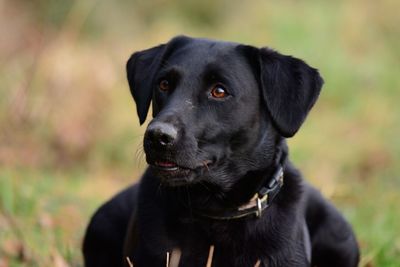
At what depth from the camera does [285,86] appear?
4551 mm

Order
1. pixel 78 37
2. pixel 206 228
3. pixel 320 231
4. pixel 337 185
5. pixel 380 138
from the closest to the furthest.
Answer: pixel 206 228 → pixel 320 231 → pixel 337 185 → pixel 380 138 → pixel 78 37

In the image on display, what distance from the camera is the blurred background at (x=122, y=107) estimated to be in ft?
21.9

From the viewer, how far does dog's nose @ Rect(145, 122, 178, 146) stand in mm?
4062

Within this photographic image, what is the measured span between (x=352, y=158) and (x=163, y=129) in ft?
20.0

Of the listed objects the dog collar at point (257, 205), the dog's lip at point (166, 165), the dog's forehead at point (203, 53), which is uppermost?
the dog's forehead at point (203, 53)

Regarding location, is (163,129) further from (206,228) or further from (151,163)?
(206,228)

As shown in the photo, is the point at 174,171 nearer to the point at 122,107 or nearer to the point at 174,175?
the point at 174,175

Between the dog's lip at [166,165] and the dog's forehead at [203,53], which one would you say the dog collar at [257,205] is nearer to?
the dog's lip at [166,165]

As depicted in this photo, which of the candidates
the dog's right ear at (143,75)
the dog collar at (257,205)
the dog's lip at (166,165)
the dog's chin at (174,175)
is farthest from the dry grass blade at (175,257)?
the dog's right ear at (143,75)

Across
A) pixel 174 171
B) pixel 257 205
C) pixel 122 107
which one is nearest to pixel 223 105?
pixel 174 171

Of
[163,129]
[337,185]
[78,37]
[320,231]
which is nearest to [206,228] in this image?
[163,129]

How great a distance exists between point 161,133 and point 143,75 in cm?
83

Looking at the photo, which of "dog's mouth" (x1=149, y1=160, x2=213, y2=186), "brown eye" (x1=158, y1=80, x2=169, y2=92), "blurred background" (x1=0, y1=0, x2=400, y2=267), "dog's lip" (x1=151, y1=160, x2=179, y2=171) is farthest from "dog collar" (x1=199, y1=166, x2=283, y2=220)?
"blurred background" (x1=0, y1=0, x2=400, y2=267)

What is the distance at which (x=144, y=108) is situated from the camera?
479 centimetres
